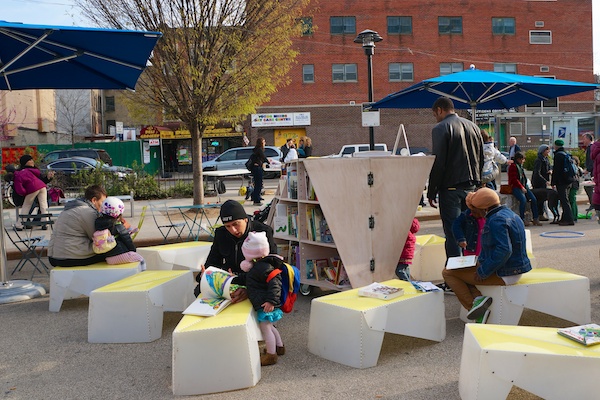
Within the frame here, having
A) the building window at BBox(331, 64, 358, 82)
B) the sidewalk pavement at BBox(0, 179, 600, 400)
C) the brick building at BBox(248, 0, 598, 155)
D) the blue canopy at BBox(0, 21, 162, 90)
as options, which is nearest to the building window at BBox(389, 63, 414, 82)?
the brick building at BBox(248, 0, 598, 155)

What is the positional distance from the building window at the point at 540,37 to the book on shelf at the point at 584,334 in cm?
5052

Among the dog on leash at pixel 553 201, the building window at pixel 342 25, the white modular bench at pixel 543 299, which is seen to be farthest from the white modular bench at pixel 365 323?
the building window at pixel 342 25

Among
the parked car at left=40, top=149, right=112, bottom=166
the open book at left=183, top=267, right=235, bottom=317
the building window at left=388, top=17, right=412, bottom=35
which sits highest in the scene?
the building window at left=388, top=17, right=412, bottom=35

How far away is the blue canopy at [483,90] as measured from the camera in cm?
1091

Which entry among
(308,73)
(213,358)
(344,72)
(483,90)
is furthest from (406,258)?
(344,72)

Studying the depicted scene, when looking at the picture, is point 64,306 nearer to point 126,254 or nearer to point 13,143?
point 126,254

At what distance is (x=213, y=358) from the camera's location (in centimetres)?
481

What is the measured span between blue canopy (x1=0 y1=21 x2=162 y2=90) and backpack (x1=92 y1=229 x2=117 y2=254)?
7.41 feet

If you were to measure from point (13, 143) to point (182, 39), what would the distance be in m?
31.9

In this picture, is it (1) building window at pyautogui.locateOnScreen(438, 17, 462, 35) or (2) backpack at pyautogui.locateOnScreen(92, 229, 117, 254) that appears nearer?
(2) backpack at pyautogui.locateOnScreen(92, 229, 117, 254)

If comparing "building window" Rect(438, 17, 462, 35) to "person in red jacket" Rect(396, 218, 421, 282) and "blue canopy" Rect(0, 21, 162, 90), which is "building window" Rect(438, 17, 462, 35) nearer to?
"blue canopy" Rect(0, 21, 162, 90)

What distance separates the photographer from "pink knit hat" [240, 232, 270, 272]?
540 cm

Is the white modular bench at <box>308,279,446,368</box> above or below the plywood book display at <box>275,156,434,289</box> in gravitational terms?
below

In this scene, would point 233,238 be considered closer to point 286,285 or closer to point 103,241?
point 286,285
